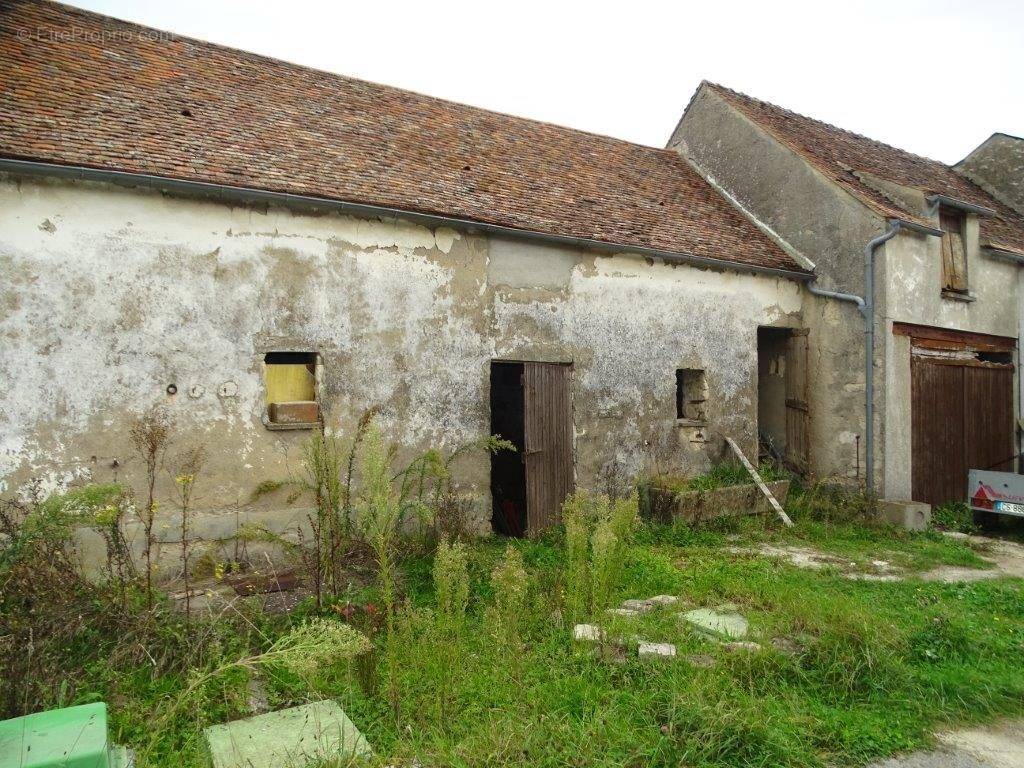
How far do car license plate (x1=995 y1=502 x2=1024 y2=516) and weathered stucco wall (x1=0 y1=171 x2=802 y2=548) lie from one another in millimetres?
4513

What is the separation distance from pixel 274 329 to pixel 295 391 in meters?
1.18

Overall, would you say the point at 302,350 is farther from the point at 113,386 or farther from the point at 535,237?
the point at 535,237

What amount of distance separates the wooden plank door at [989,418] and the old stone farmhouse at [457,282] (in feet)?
0.18

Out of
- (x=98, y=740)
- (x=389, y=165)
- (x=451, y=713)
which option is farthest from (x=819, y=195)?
(x=98, y=740)

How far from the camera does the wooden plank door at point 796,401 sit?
11.3 m

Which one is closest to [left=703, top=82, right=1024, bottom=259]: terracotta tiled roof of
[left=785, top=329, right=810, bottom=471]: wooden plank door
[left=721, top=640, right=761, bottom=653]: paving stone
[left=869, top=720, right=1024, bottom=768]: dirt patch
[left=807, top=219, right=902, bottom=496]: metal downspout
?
[left=807, top=219, right=902, bottom=496]: metal downspout

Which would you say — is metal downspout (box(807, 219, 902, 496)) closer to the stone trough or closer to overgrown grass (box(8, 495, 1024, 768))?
the stone trough

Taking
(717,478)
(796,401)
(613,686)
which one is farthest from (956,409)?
(613,686)

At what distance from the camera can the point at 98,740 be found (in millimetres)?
2229

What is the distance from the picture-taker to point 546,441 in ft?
28.2

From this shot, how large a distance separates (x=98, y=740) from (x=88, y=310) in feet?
16.1

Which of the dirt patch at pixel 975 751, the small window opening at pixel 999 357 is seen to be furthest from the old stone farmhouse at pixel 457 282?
the dirt patch at pixel 975 751

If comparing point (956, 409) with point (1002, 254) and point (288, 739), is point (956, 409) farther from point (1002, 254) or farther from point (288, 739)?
point (288, 739)

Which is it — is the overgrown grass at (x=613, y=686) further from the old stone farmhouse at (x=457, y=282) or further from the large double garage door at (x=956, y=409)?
the large double garage door at (x=956, y=409)
